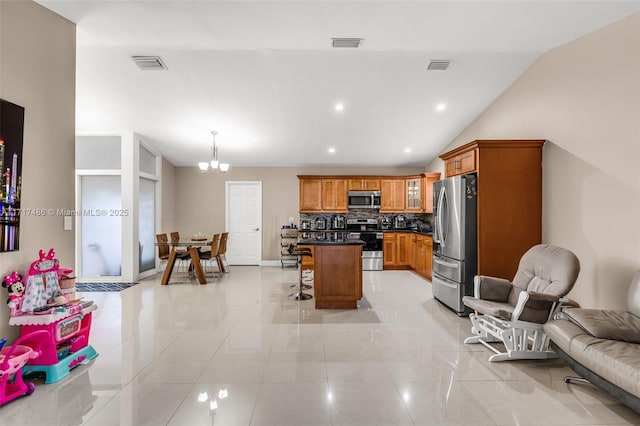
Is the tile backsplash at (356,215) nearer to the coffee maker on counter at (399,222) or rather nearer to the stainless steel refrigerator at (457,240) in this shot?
the coffee maker on counter at (399,222)

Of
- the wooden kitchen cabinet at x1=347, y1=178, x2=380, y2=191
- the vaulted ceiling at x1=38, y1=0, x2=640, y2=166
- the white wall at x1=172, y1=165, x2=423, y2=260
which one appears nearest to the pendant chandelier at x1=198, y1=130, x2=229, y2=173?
the vaulted ceiling at x1=38, y1=0, x2=640, y2=166

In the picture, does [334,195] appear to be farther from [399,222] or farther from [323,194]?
[399,222]

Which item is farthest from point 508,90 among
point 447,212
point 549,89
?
point 447,212

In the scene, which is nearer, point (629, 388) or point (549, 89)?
point (629, 388)

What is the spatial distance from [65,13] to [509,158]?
4848mm

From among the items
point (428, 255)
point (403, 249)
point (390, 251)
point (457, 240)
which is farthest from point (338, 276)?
point (403, 249)

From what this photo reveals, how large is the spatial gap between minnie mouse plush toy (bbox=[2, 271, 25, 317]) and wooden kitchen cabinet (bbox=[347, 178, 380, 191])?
6.12 m

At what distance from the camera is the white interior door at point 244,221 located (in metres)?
8.10

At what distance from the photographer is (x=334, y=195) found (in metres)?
7.75

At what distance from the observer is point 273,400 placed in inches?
88.5

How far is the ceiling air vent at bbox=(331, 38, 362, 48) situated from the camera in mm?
3514

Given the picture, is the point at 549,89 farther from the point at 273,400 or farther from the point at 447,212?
the point at 273,400

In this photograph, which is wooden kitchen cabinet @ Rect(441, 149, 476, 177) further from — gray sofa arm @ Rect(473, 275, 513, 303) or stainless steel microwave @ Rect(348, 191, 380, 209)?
stainless steel microwave @ Rect(348, 191, 380, 209)

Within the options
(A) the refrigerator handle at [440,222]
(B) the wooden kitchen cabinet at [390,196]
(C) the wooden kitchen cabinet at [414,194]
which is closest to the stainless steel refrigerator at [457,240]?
(A) the refrigerator handle at [440,222]
